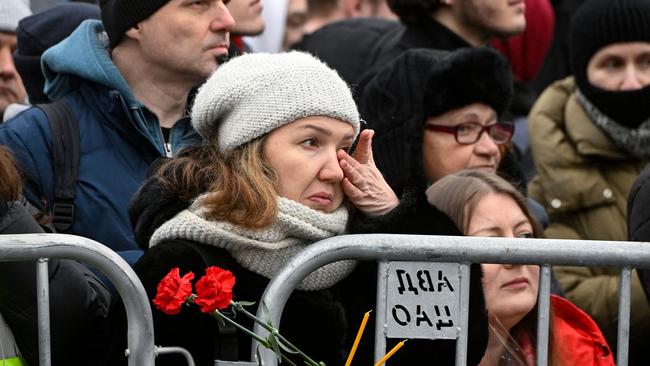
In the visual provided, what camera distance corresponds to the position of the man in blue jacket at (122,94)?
184 inches

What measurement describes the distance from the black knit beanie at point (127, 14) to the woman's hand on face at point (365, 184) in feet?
3.85

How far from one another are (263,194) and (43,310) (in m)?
0.70

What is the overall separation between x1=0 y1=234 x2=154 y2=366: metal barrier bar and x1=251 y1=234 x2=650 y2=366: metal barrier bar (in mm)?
277

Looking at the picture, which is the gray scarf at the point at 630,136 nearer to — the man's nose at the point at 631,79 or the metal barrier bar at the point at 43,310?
the man's nose at the point at 631,79

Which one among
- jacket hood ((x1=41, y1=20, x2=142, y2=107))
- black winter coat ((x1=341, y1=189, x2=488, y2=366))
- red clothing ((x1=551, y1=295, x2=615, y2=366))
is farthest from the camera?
jacket hood ((x1=41, y1=20, x2=142, y2=107))

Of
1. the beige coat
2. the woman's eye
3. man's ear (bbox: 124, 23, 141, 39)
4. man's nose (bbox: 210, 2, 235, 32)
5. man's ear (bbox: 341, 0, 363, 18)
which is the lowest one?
the beige coat

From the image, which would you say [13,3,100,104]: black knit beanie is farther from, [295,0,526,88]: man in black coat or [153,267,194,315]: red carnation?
[153,267,194,315]: red carnation

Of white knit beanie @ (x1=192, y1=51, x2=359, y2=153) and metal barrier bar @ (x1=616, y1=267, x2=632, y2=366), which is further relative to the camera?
white knit beanie @ (x1=192, y1=51, x2=359, y2=153)

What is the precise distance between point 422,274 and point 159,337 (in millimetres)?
733

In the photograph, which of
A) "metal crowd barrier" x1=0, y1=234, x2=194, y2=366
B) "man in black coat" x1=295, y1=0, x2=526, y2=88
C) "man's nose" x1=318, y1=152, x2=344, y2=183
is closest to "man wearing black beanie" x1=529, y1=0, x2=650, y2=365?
"man in black coat" x1=295, y1=0, x2=526, y2=88

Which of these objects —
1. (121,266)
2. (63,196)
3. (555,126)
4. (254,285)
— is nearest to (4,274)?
(121,266)

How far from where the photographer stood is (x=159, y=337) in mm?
3850

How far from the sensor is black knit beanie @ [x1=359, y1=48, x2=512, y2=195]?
5344 mm

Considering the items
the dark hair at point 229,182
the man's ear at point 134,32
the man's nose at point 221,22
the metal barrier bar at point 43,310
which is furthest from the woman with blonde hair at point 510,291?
the metal barrier bar at point 43,310
